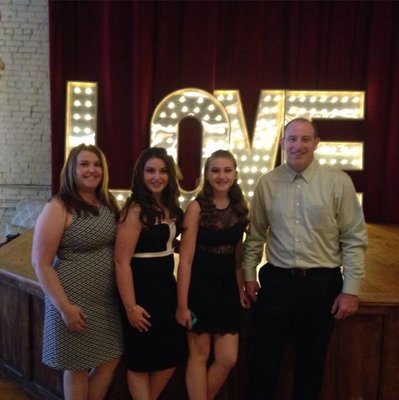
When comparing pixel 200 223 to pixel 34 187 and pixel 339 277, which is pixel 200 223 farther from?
pixel 34 187

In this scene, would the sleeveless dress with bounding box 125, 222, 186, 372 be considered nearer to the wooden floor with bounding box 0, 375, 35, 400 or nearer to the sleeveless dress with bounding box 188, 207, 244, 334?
the sleeveless dress with bounding box 188, 207, 244, 334

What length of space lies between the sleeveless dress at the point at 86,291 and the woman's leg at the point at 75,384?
0.18ft

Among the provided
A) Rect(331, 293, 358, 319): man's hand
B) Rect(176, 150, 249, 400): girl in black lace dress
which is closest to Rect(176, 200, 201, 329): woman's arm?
Rect(176, 150, 249, 400): girl in black lace dress

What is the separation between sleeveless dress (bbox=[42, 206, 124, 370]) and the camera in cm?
174

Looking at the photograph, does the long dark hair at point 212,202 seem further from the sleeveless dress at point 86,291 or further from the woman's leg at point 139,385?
the woman's leg at point 139,385

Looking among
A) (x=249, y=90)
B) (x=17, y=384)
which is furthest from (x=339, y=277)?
(x=249, y=90)

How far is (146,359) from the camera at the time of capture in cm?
181

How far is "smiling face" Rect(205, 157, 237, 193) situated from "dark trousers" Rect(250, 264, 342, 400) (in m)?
0.46

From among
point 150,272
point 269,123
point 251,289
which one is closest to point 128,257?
point 150,272

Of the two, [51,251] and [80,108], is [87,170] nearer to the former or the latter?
[51,251]

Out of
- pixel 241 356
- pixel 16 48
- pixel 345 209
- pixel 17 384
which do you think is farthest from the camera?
pixel 16 48

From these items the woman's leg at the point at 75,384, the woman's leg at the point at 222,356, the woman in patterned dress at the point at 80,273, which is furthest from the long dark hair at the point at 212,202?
the woman's leg at the point at 75,384

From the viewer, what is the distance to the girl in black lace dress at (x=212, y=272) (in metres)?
1.80

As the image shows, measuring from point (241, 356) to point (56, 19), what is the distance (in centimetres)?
403
